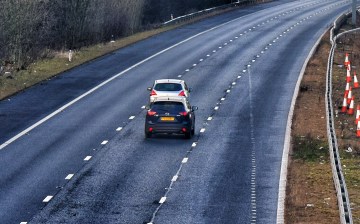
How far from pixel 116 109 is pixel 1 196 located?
17.1 metres

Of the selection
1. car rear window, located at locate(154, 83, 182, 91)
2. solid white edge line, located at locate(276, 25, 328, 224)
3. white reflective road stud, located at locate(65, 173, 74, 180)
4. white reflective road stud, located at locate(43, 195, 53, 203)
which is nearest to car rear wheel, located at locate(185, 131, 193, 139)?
solid white edge line, located at locate(276, 25, 328, 224)

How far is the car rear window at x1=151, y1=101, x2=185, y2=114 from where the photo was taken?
36969 millimetres

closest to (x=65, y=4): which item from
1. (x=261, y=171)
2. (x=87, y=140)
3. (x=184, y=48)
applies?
(x=184, y=48)

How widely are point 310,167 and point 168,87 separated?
1131 cm

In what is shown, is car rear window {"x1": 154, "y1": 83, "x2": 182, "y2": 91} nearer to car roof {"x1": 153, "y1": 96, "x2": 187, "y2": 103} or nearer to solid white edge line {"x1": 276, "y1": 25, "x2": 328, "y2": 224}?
car roof {"x1": 153, "y1": 96, "x2": 187, "y2": 103}

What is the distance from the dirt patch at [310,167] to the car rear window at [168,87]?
16.5ft

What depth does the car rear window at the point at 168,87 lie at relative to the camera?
41375 millimetres

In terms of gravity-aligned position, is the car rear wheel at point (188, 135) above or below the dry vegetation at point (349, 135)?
above

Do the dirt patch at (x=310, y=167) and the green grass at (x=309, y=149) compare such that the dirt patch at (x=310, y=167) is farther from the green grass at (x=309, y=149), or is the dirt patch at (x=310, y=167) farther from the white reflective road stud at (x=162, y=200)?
the white reflective road stud at (x=162, y=200)

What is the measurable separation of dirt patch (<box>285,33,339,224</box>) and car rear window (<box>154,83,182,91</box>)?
5.04 m

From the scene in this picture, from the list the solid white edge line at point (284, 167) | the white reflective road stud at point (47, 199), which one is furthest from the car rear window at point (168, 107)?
the white reflective road stud at point (47, 199)

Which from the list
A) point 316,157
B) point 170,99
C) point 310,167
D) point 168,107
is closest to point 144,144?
point 168,107

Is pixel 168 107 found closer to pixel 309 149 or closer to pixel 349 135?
pixel 309 149

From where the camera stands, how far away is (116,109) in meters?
43.8
